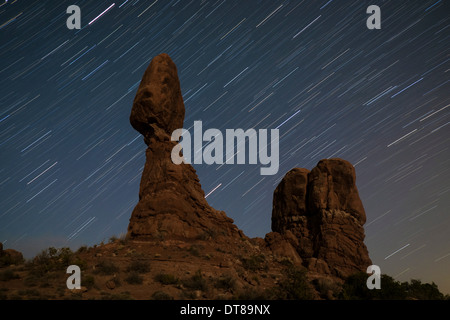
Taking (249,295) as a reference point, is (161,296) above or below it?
above

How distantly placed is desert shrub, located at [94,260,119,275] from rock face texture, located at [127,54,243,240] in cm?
515

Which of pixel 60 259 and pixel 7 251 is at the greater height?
pixel 7 251

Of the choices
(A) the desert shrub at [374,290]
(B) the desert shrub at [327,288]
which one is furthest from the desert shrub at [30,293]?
(A) the desert shrub at [374,290]

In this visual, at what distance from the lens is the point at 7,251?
23.5 metres

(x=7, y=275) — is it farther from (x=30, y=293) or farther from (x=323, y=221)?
(x=323, y=221)

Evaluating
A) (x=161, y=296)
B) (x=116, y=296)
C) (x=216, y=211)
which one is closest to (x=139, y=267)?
(x=161, y=296)

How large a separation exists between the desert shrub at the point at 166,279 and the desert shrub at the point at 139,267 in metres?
1.14

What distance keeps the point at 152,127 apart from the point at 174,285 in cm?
1508

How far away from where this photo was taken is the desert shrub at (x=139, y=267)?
702 inches

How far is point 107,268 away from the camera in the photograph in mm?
17203

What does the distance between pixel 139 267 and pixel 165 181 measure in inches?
344

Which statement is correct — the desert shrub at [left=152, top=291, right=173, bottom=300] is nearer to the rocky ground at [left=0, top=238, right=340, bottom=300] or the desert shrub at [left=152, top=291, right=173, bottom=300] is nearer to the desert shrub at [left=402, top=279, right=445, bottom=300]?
the rocky ground at [left=0, top=238, right=340, bottom=300]
